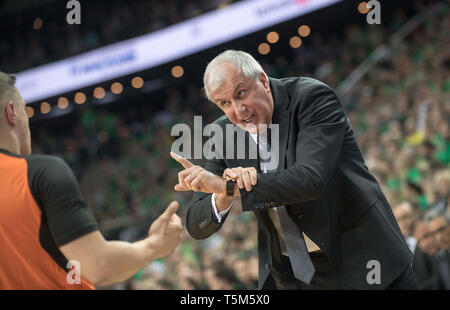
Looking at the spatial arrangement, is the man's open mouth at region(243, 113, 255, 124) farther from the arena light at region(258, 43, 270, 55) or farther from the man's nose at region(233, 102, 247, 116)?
the arena light at region(258, 43, 270, 55)

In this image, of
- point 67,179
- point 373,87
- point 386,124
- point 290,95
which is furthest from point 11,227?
point 373,87

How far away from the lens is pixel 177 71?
11039 millimetres

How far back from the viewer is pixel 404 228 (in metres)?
4.05

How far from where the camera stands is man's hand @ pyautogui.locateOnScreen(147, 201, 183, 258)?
1.89 metres

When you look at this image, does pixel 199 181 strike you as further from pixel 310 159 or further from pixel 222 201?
pixel 310 159

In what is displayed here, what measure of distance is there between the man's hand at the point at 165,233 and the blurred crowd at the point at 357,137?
84.2 inches

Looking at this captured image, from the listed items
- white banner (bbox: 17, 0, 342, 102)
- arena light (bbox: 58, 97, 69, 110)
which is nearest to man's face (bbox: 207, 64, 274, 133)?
white banner (bbox: 17, 0, 342, 102)

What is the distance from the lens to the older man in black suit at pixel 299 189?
1.79 meters

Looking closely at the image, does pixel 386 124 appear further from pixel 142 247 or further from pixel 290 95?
pixel 142 247

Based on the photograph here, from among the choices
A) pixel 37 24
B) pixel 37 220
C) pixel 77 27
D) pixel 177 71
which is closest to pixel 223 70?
pixel 37 220

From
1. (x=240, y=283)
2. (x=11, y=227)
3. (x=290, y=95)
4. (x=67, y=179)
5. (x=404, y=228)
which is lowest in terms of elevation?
(x=240, y=283)

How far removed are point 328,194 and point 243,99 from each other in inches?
19.5

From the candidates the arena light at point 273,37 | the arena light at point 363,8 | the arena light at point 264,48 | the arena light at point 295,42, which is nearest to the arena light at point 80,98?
the arena light at point 264,48

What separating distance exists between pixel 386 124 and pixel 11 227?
6192 millimetres
